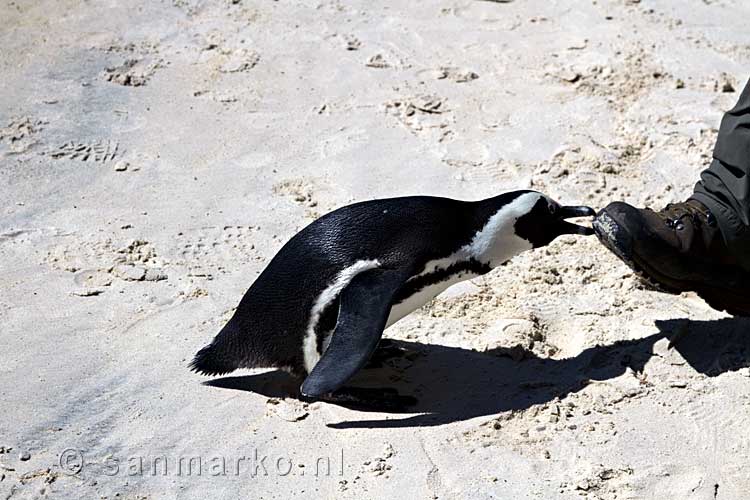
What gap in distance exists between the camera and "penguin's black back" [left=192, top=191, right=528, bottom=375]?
9.79 feet

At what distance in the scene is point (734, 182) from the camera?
3195 millimetres

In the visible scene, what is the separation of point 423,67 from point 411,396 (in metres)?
2.11

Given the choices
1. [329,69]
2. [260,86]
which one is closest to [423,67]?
[329,69]

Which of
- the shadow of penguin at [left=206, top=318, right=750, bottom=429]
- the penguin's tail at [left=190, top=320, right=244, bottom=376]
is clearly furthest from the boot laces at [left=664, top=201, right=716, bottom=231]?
the penguin's tail at [left=190, top=320, right=244, bottom=376]

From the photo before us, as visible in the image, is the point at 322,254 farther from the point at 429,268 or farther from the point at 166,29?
the point at 166,29

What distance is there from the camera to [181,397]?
3.00m

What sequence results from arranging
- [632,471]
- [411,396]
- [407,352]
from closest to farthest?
[632,471], [411,396], [407,352]

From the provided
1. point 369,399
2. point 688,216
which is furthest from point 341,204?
point 688,216

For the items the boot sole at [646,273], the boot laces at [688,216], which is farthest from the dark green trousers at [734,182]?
the boot sole at [646,273]

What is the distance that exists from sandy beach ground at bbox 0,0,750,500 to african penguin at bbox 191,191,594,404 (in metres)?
0.14

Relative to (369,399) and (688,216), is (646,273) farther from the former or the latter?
(369,399)

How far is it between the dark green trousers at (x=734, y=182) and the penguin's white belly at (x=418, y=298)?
786 mm

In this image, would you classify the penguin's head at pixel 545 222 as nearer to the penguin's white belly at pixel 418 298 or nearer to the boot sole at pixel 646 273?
the boot sole at pixel 646 273

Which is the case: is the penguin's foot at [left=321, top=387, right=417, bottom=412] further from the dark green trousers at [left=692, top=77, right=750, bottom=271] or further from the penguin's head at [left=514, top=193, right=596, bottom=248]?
the dark green trousers at [left=692, top=77, right=750, bottom=271]
